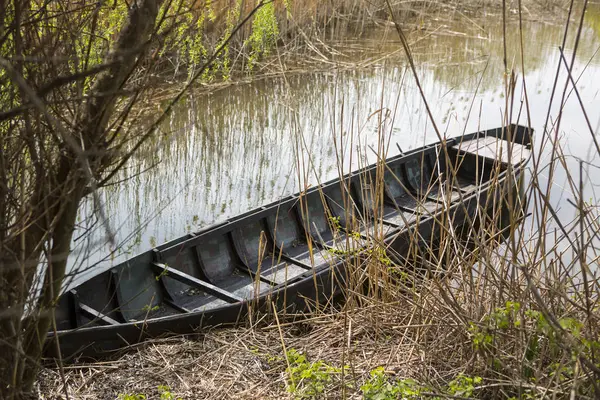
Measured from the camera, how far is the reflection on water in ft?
21.2

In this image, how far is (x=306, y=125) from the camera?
9.16 m

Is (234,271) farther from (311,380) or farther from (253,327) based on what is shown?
(311,380)

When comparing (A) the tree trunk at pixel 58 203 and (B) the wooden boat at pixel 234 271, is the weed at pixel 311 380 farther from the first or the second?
(A) the tree trunk at pixel 58 203

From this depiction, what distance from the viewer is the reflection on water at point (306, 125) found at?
21.2 ft

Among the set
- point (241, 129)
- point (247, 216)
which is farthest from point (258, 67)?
point (247, 216)

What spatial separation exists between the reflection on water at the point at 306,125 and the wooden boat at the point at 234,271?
0.84ft

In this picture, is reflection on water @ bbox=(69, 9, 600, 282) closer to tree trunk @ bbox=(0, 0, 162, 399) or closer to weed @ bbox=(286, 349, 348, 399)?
weed @ bbox=(286, 349, 348, 399)

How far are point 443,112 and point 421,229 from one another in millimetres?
4485

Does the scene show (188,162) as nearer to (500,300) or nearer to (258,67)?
(258,67)

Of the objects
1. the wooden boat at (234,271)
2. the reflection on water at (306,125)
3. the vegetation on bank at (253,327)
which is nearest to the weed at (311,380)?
the vegetation on bank at (253,327)

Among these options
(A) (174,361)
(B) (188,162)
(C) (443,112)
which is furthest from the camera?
(C) (443,112)

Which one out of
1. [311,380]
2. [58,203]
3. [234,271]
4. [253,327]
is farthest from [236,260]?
[58,203]

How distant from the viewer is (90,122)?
2.33 metres

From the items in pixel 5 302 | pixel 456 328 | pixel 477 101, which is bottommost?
pixel 477 101
